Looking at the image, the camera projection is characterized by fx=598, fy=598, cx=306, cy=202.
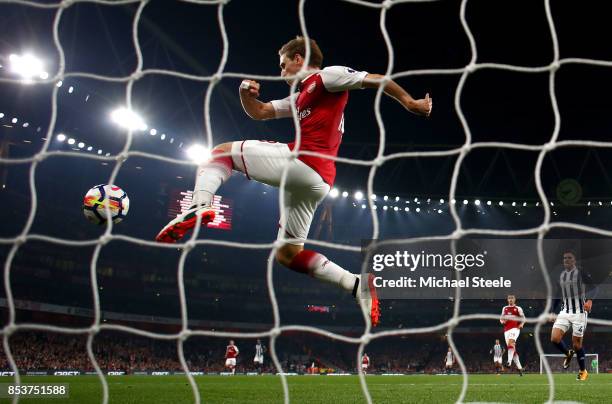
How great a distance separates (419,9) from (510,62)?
130 inches

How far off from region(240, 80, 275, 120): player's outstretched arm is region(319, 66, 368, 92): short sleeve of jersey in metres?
0.42

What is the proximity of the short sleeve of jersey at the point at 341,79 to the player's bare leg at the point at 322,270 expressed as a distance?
3.50 feet

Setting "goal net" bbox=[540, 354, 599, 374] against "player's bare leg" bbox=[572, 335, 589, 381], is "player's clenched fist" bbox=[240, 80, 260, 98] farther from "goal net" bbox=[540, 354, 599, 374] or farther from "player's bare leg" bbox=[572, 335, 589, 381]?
"goal net" bbox=[540, 354, 599, 374]

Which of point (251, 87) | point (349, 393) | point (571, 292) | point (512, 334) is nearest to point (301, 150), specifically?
point (251, 87)

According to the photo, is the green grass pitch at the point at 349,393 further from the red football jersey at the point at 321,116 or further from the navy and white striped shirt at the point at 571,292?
the red football jersey at the point at 321,116

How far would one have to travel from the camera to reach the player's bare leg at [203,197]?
3393 mm

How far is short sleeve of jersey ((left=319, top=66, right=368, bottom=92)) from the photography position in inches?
133

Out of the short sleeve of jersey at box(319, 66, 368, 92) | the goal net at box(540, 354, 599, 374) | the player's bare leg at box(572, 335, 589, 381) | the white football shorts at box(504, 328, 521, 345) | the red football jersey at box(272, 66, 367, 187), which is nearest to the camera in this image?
the short sleeve of jersey at box(319, 66, 368, 92)

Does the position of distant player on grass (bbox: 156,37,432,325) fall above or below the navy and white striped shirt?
above

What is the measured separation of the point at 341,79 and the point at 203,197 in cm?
105

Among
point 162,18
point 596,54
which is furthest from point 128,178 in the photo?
point 596,54

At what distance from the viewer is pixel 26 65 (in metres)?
14.0

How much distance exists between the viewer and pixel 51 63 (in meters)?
15.0

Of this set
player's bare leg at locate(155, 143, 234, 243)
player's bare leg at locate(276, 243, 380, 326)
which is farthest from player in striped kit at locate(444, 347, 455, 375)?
player's bare leg at locate(155, 143, 234, 243)
